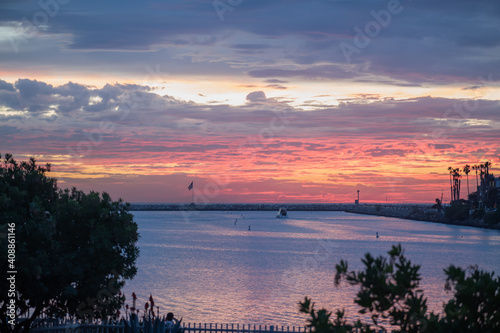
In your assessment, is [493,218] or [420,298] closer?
A: [420,298]

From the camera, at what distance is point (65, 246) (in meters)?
20.2

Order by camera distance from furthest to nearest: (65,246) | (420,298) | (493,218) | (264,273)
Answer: (493,218) → (264,273) → (65,246) → (420,298)

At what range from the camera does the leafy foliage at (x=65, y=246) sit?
1922cm

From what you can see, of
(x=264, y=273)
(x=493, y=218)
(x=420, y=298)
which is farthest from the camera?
(x=493, y=218)

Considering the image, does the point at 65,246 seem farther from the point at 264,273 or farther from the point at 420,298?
the point at 264,273

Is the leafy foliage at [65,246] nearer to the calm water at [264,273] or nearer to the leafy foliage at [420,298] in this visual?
the leafy foliage at [420,298]

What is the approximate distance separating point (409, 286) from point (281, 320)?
32.6 m

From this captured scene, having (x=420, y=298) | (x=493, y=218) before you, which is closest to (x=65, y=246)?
(x=420, y=298)

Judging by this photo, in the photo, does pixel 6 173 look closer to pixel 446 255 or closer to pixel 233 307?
pixel 233 307

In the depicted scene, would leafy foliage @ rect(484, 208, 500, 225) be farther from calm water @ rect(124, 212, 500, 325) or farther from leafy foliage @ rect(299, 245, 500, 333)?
leafy foliage @ rect(299, 245, 500, 333)

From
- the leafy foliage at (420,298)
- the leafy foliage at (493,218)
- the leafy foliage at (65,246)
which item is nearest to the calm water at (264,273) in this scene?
the leafy foliage at (65,246)

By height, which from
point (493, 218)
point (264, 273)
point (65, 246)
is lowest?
point (264, 273)

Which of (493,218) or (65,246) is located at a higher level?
(65,246)

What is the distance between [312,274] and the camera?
228 feet
